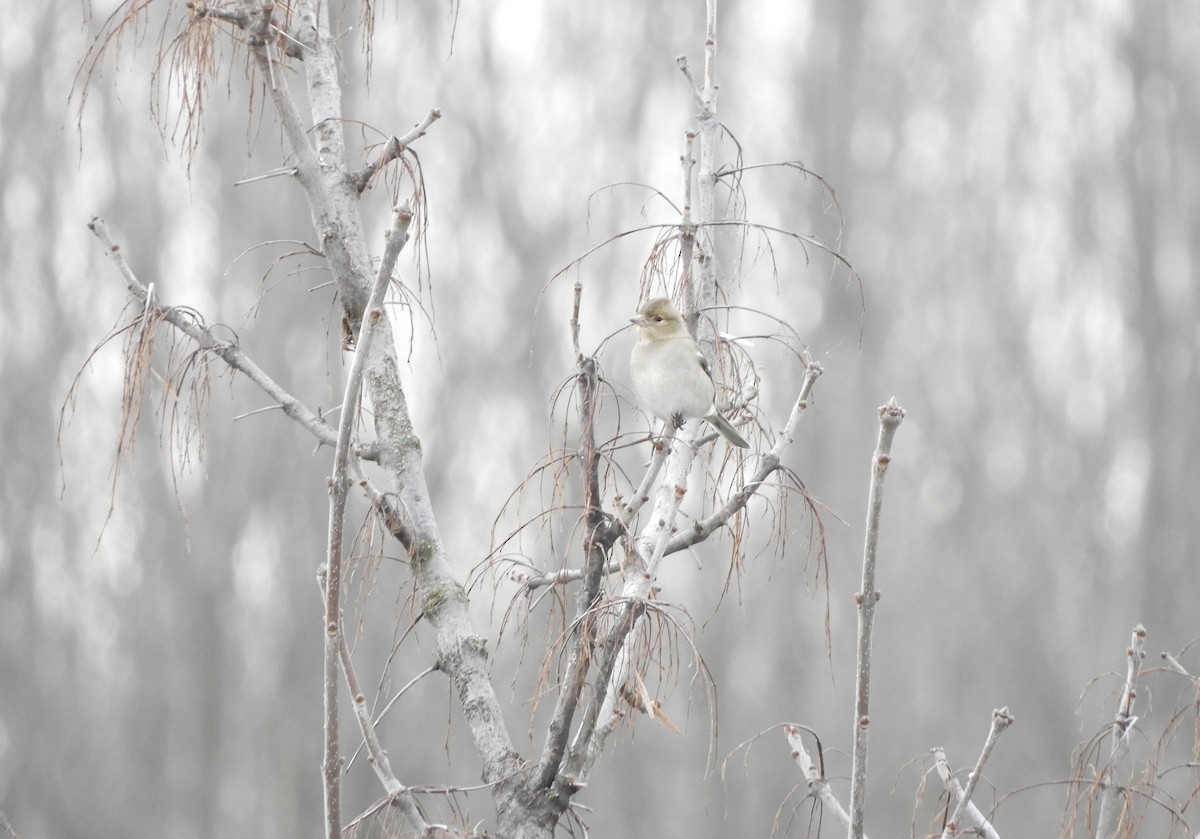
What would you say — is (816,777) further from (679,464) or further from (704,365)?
(704,365)

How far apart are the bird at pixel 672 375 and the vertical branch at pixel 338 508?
4.17 ft

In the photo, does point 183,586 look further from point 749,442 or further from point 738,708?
point 749,442

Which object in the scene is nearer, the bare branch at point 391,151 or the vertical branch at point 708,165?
the bare branch at point 391,151

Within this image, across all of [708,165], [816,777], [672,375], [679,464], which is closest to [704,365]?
[672,375]

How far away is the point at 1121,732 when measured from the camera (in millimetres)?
2172

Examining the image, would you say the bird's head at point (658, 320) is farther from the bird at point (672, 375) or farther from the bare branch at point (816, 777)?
the bare branch at point (816, 777)

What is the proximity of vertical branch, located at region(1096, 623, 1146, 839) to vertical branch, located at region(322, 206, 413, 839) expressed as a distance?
1.22m

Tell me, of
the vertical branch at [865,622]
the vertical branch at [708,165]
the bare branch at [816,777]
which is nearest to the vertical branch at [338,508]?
the vertical branch at [865,622]

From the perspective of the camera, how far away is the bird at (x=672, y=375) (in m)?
3.06

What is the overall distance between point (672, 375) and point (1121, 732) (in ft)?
4.49

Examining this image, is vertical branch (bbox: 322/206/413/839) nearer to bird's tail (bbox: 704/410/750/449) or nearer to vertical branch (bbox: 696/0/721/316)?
vertical branch (bbox: 696/0/721/316)

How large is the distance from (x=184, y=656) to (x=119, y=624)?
0.59 metres

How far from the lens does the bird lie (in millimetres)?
3057

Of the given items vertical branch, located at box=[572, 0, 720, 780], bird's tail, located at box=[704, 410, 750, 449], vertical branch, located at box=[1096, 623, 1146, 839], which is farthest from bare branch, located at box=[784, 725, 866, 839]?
bird's tail, located at box=[704, 410, 750, 449]
